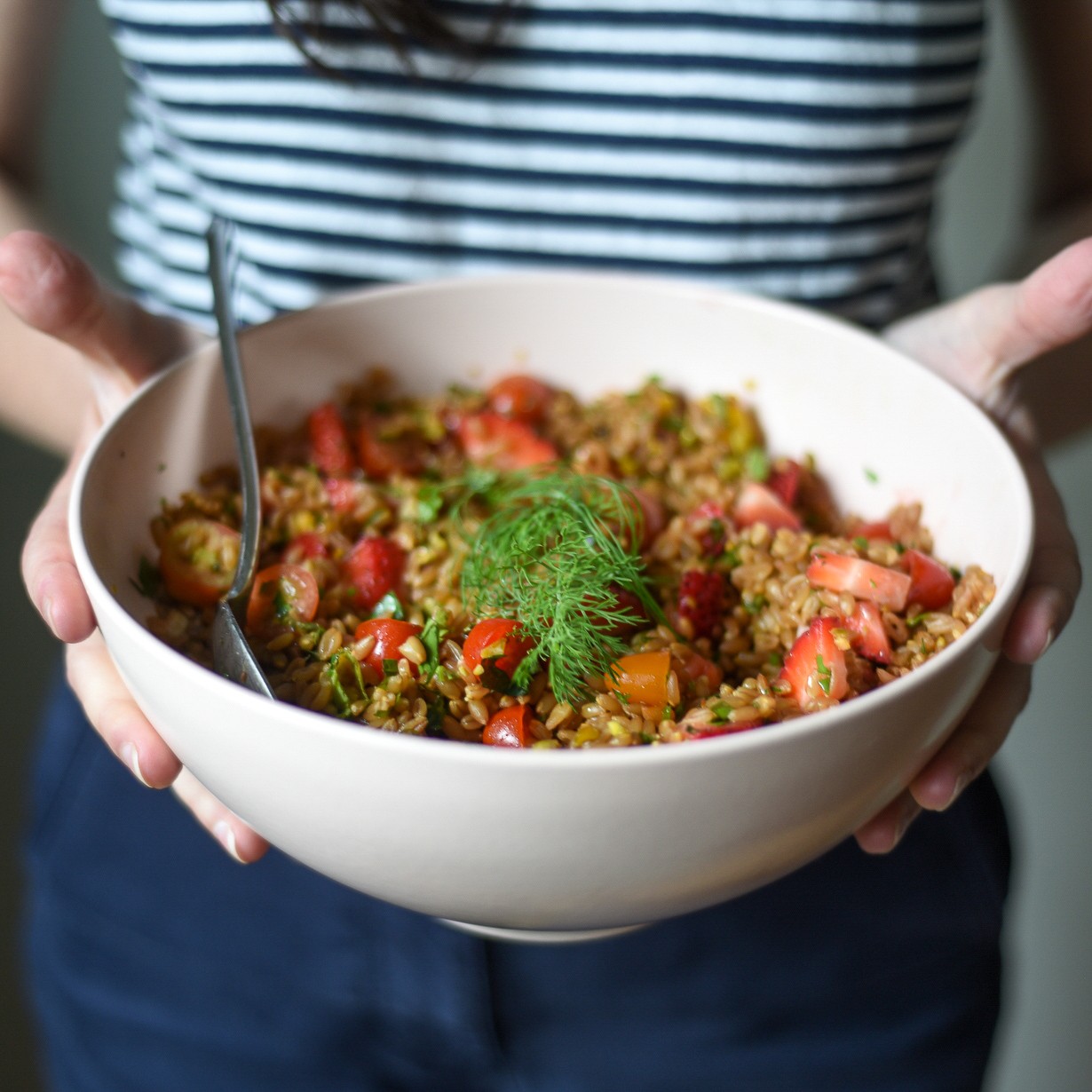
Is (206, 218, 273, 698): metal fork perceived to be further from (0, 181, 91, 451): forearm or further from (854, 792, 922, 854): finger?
(854, 792, 922, 854): finger

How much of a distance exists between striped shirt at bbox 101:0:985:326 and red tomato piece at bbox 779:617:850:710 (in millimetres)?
650

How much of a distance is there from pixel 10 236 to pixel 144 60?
0.47m

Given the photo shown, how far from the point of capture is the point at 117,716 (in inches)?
38.4

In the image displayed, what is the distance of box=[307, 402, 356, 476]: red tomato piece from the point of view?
4.23ft

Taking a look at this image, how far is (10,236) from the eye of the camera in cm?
100

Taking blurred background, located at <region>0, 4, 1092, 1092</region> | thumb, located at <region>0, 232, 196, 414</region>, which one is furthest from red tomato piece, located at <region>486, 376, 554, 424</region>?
blurred background, located at <region>0, 4, 1092, 1092</region>

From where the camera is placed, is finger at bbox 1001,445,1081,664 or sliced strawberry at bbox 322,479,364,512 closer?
finger at bbox 1001,445,1081,664

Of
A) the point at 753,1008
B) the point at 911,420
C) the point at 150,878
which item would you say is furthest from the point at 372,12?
the point at 753,1008

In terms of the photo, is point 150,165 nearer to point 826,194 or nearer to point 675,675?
point 826,194

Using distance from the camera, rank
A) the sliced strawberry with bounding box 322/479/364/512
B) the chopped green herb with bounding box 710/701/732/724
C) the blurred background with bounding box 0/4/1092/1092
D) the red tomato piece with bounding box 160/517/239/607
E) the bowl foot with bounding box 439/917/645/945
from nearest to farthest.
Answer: the chopped green herb with bounding box 710/701/732/724, the bowl foot with bounding box 439/917/645/945, the red tomato piece with bounding box 160/517/239/607, the sliced strawberry with bounding box 322/479/364/512, the blurred background with bounding box 0/4/1092/1092

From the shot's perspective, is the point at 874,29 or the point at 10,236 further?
the point at 874,29

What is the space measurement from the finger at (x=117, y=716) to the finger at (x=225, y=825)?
45mm

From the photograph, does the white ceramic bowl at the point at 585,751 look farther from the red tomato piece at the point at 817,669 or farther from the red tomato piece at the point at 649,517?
the red tomato piece at the point at 649,517

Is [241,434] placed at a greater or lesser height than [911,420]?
greater
